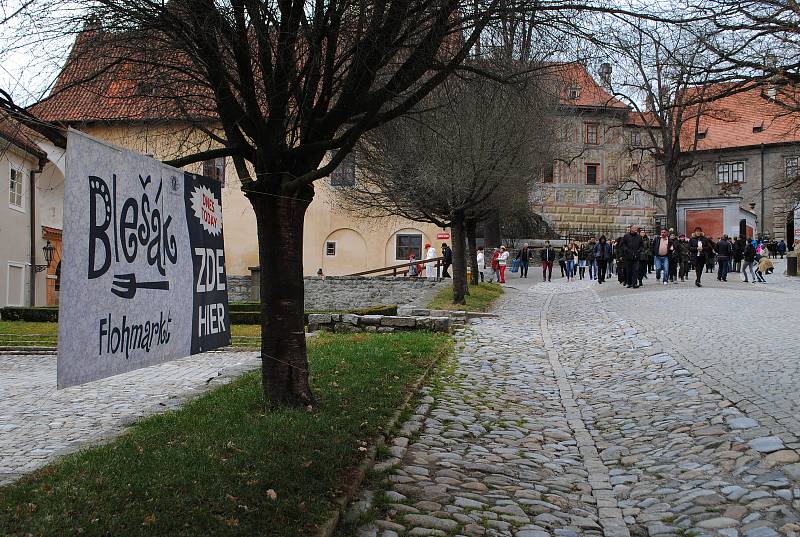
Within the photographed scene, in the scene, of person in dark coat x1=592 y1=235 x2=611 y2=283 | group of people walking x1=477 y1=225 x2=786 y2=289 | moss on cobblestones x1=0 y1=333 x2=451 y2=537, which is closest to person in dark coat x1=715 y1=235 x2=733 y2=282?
group of people walking x1=477 y1=225 x2=786 y2=289

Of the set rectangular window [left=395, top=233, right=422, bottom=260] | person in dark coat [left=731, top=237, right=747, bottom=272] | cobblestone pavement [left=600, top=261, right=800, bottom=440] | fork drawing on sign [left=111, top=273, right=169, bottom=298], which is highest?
rectangular window [left=395, top=233, right=422, bottom=260]

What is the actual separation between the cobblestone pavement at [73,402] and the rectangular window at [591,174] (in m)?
47.5

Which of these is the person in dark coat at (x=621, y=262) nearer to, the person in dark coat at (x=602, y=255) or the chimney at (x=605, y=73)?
the person in dark coat at (x=602, y=255)

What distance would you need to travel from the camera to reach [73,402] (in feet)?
37.3

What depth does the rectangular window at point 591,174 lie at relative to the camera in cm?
6081

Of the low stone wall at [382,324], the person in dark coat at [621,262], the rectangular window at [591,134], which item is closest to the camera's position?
the low stone wall at [382,324]

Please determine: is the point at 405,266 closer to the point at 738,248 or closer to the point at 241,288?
the point at 241,288

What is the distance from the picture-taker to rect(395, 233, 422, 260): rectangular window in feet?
157

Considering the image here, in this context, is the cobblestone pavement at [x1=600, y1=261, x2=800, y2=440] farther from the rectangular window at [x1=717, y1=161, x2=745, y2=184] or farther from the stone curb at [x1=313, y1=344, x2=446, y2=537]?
the rectangular window at [x1=717, y1=161, x2=745, y2=184]

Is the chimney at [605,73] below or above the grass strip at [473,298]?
above

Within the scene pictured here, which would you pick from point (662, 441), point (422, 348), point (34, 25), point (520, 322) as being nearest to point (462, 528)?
point (662, 441)

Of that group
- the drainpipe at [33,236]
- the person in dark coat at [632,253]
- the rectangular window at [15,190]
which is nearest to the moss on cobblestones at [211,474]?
the person in dark coat at [632,253]

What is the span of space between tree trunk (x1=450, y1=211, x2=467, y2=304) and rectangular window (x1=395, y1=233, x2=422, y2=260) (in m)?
23.2

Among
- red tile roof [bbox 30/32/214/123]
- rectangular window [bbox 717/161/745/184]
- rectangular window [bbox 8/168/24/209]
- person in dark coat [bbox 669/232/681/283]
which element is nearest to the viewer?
red tile roof [bbox 30/32/214/123]
